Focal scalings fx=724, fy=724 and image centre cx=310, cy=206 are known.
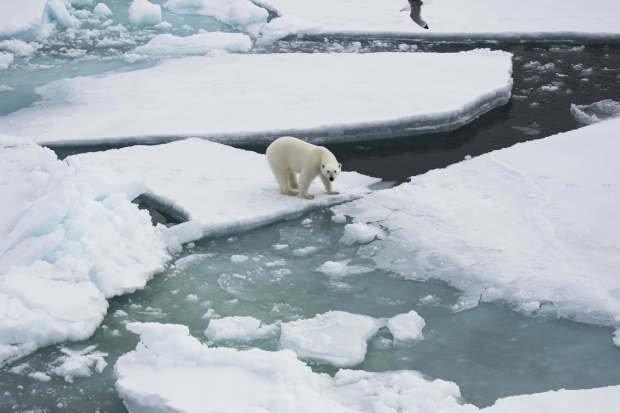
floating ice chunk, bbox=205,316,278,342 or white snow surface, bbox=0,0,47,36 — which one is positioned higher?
white snow surface, bbox=0,0,47,36

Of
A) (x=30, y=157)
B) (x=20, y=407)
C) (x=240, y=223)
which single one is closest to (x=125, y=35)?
(x=30, y=157)

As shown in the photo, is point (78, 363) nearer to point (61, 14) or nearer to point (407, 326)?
point (407, 326)

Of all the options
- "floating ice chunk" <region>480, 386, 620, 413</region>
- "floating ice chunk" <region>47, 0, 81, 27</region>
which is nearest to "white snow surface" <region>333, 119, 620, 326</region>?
"floating ice chunk" <region>480, 386, 620, 413</region>

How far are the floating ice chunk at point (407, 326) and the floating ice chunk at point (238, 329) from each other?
637 mm

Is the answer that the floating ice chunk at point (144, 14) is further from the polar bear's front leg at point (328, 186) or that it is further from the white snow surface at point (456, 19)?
the polar bear's front leg at point (328, 186)

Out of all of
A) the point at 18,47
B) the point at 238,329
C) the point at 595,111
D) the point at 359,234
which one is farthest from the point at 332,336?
the point at 18,47

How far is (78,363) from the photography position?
365cm

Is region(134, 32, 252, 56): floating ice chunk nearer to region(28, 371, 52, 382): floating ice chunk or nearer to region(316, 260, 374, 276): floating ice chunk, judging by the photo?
region(316, 260, 374, 276): floating ice chunk

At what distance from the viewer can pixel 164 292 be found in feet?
14.3

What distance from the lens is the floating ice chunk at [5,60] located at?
1006 cm

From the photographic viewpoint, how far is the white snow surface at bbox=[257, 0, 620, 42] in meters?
11.3

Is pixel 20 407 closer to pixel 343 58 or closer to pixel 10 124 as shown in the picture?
pixel 10 124

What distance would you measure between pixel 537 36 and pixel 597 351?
832 centimetres

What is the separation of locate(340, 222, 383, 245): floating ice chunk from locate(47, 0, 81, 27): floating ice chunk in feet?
31.6
